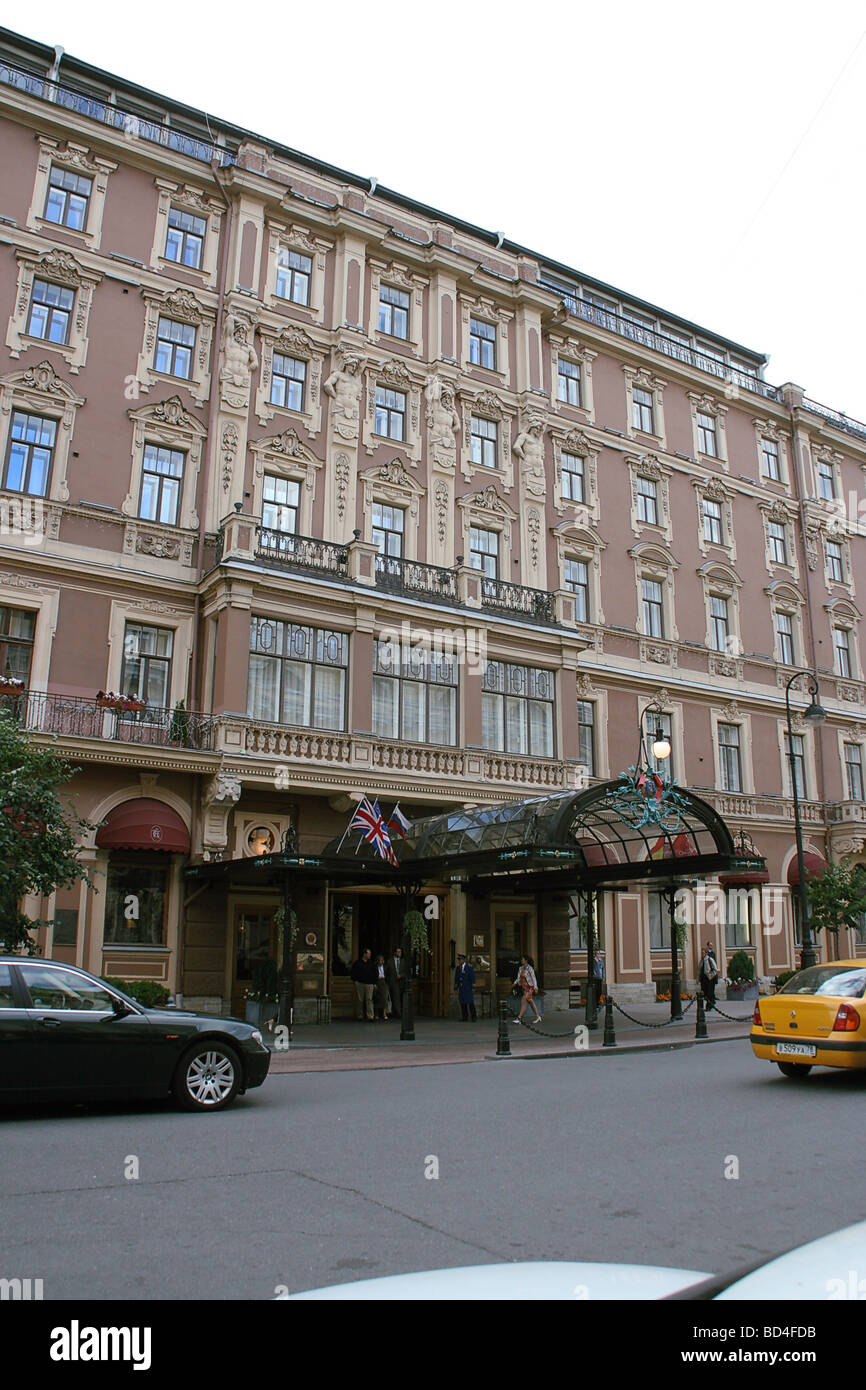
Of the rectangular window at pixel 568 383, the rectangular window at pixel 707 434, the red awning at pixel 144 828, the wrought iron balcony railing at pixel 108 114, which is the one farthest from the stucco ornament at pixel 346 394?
the rectangular window at pixel 707 434

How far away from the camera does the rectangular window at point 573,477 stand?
1276 inches

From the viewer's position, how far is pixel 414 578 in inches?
1027

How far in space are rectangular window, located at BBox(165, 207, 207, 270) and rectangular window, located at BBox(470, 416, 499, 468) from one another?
9011 mm

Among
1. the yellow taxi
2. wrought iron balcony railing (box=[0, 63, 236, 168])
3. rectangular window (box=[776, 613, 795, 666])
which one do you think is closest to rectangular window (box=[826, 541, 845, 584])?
rectangular window (box=[776, 613, 795, 666])

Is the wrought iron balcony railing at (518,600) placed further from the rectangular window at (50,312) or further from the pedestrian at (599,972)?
the rectangular window at (50,312)

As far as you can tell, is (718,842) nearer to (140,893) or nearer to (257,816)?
(257,816)

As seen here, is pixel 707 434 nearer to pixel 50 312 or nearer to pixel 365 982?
pixel 50 312

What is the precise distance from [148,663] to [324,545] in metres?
5.10

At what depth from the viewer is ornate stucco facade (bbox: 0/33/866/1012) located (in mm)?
22547

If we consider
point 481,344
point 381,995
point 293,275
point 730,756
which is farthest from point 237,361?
point 730,756

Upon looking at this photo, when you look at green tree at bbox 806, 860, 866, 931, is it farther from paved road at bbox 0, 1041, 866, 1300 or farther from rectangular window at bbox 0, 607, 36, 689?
rectangular window at bbox 0, 607, 36, 689

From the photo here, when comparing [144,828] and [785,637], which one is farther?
[785,637]

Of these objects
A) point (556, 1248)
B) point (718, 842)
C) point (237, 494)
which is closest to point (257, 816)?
point (237, 494)
